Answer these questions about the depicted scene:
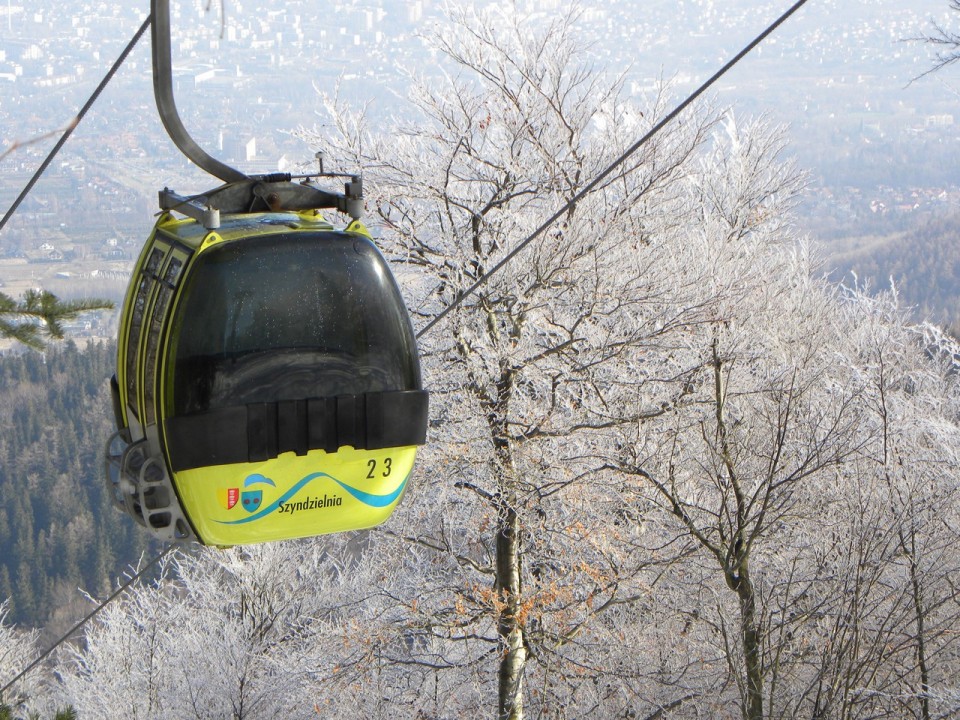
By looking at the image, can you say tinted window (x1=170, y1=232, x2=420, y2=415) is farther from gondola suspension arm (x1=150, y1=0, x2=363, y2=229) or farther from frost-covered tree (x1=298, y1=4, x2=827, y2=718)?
frost-covered tree (x1=298, y1=4, x2=827, y2=718)

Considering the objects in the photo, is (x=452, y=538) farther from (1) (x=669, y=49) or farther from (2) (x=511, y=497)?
(1) (x=669, y=49)

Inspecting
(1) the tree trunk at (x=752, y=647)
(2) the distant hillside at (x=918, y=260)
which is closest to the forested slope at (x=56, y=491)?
(2) the distant hillside at (x=918, y=260)

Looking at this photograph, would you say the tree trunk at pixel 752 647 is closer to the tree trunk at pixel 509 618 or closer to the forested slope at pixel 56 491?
the tree trunk at pixel 509 618

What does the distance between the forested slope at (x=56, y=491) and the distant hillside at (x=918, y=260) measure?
34050mm

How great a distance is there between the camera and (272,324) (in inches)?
122

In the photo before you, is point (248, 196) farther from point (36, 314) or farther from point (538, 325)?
point (538, 325)

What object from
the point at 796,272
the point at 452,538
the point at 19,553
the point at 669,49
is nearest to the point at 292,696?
the point at 452,538

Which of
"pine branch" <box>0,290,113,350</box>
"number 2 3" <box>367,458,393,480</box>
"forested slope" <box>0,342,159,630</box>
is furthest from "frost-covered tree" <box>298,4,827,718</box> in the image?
"forested slope" <box>0,342,159,630</box>

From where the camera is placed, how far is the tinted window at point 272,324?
3068 mm

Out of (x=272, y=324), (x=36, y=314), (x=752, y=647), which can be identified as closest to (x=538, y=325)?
(x=752, y=647)

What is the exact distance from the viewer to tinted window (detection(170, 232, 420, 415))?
10.1ft

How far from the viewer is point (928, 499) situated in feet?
27.5

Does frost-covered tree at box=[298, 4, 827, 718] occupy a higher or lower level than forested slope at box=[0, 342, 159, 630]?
higher

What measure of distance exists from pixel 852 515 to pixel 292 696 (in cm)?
1153
